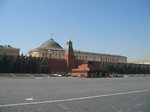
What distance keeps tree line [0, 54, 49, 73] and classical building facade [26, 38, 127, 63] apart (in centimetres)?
1620

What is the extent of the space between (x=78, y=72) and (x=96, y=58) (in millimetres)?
29795

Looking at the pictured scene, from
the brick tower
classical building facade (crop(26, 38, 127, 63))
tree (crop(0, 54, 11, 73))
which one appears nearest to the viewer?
tree (crop(0, 54, 11, 73))

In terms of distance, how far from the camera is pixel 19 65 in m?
28.9

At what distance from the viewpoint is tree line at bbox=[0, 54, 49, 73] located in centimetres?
2764

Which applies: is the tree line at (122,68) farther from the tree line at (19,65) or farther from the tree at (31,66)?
the tree at (31,66)

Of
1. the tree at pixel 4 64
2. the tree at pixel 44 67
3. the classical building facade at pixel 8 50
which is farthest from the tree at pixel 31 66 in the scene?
the classical building facade at pixel 8 50

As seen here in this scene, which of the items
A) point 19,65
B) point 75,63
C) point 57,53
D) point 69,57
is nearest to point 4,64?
point 19,65

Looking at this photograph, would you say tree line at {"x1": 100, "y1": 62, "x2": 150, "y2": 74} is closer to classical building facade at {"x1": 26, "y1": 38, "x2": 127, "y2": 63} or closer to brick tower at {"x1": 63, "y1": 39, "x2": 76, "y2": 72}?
brick tower at {"x1": 63, "y1": 39, "x2": 76, "y2": 72}

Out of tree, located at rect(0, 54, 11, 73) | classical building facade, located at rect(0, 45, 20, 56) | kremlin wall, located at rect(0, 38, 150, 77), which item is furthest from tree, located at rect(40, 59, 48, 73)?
classical building facade, located at rect(0, 45, 20, 56)

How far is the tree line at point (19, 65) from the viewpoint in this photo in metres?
27.6

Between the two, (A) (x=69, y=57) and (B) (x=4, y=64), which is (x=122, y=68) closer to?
(A) (x=69, y=57)

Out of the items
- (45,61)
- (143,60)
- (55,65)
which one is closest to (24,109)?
(45,61)

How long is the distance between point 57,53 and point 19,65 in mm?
22049

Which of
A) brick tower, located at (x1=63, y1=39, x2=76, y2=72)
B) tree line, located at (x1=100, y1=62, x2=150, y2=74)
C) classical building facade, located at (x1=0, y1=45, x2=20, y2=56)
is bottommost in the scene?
tree line, located at (x1=100, y1=62, x2=150, y2=74)
